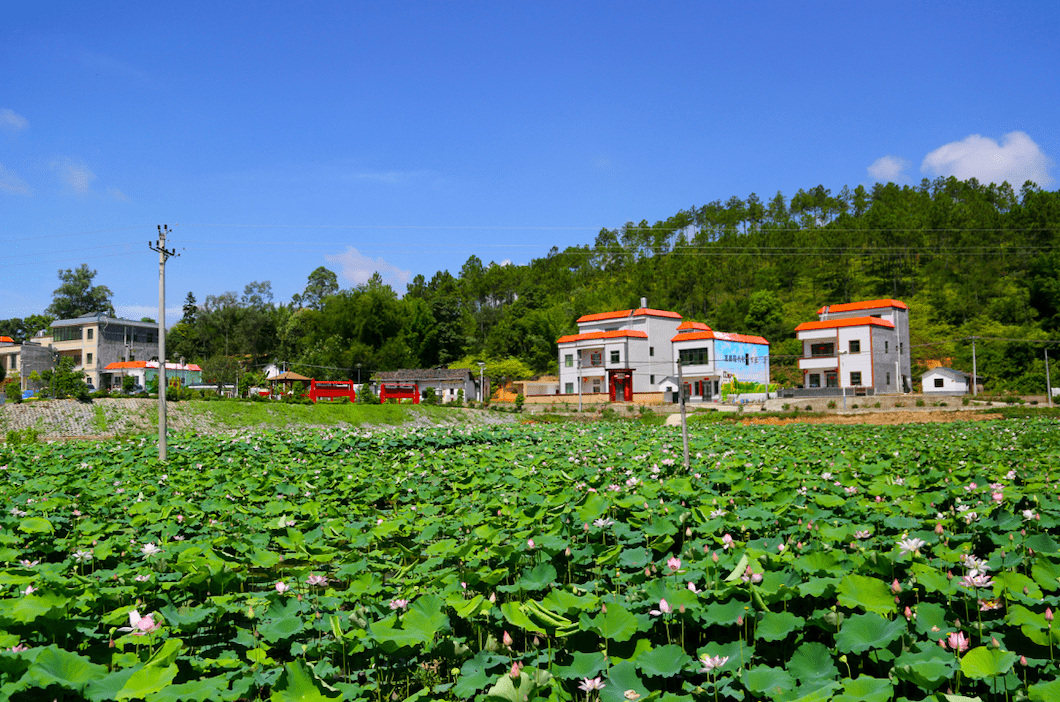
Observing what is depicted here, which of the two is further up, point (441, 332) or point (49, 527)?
point (441, 332)

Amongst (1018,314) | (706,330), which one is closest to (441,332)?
(706,330)

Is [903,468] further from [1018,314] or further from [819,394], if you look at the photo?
[1018,314]

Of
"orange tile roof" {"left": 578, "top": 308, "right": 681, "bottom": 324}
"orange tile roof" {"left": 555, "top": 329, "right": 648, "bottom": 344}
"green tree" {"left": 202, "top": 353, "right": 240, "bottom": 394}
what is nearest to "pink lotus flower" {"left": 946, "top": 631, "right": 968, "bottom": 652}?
"orange tile roof" {"left": 555, "top": 329, "right": 648, "bottom": 344}

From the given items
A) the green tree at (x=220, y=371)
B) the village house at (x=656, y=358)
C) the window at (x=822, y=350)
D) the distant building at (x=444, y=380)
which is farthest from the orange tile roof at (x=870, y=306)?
the green tree at (x=220, y=371)

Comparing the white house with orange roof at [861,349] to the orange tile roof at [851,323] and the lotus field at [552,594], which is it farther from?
the lotus field at [552,594]

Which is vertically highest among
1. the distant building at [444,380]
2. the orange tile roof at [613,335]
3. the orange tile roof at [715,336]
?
the orange tile roof at [613,335]

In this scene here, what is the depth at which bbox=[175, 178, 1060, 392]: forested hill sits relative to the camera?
50.4 m

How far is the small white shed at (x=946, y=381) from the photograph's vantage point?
39844 mm

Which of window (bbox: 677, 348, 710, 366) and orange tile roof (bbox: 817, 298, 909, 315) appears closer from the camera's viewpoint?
window (bbox: 677, 348, 710, 366)

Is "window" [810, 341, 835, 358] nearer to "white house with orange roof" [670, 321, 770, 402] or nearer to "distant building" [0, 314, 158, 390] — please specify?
"white house with orange roof" [670, 321, 770, 402]

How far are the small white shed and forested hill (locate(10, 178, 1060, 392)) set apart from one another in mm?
2781

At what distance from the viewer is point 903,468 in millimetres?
8867

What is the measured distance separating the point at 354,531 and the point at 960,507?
529 centimetres

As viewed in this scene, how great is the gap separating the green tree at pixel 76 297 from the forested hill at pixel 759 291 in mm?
12960
